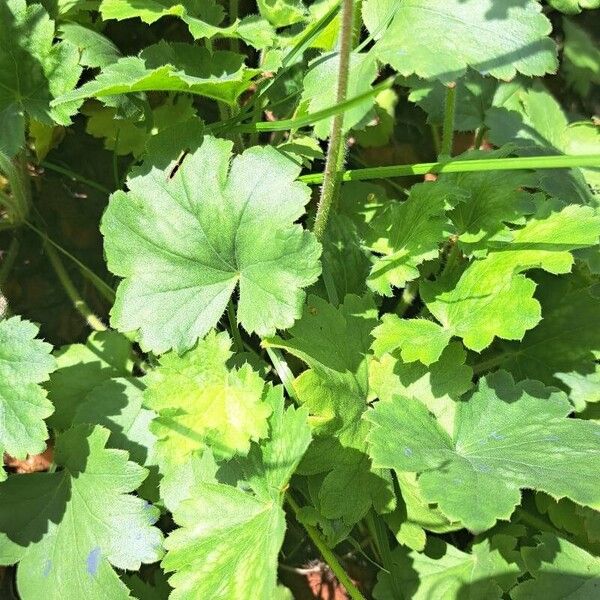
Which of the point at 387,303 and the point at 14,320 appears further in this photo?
the point at 387,303

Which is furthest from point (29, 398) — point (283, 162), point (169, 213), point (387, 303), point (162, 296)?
point (387, 303)

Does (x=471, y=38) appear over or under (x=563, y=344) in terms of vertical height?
over

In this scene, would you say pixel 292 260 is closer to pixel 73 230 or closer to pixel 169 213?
pixel 169 213

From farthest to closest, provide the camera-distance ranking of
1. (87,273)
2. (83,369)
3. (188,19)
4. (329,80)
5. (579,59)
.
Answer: (579,59) → (87,273) → (83,369) → (188,19) → (329,80)

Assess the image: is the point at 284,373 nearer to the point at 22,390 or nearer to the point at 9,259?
the point at 22,390

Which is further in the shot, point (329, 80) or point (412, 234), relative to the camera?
point (412, 234)

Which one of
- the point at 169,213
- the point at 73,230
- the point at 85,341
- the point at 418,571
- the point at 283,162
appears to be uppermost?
the point at 283,162

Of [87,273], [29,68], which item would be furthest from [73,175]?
[29,68]

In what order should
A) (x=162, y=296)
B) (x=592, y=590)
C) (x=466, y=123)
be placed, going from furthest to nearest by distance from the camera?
1. (x=466, y=123)
2. (x=592, y=590)
3. (x=162, y=296)
